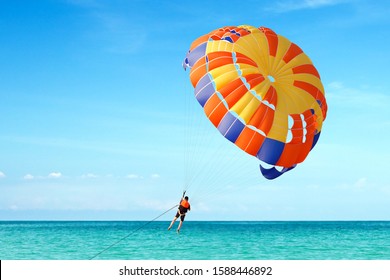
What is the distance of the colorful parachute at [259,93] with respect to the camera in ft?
43.4

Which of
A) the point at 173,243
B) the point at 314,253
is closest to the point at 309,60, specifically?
the point at 314,253

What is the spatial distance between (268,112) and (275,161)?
1.15 metres

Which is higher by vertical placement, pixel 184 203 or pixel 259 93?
pixel 259 93

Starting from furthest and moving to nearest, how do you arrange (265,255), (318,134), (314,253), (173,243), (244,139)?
1. (173,243)
2. (314,253)
3. (265,255)
4. (318,134)
5. (244,139)

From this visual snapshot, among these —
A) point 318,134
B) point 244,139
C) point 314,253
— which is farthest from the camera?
point 314,253

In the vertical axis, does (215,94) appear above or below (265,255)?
above

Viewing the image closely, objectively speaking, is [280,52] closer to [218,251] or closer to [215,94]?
[215,94]

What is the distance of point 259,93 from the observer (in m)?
13.3

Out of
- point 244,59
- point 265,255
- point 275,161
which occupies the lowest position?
point 265,255

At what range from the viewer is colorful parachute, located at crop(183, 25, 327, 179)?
13.2 metres

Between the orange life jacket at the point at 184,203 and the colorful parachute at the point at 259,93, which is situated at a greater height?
the colorful parachute at the point at 259,93

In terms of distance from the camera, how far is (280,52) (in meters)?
14.0

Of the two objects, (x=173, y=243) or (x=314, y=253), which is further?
(x=173, y=243)

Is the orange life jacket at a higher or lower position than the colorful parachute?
lower
